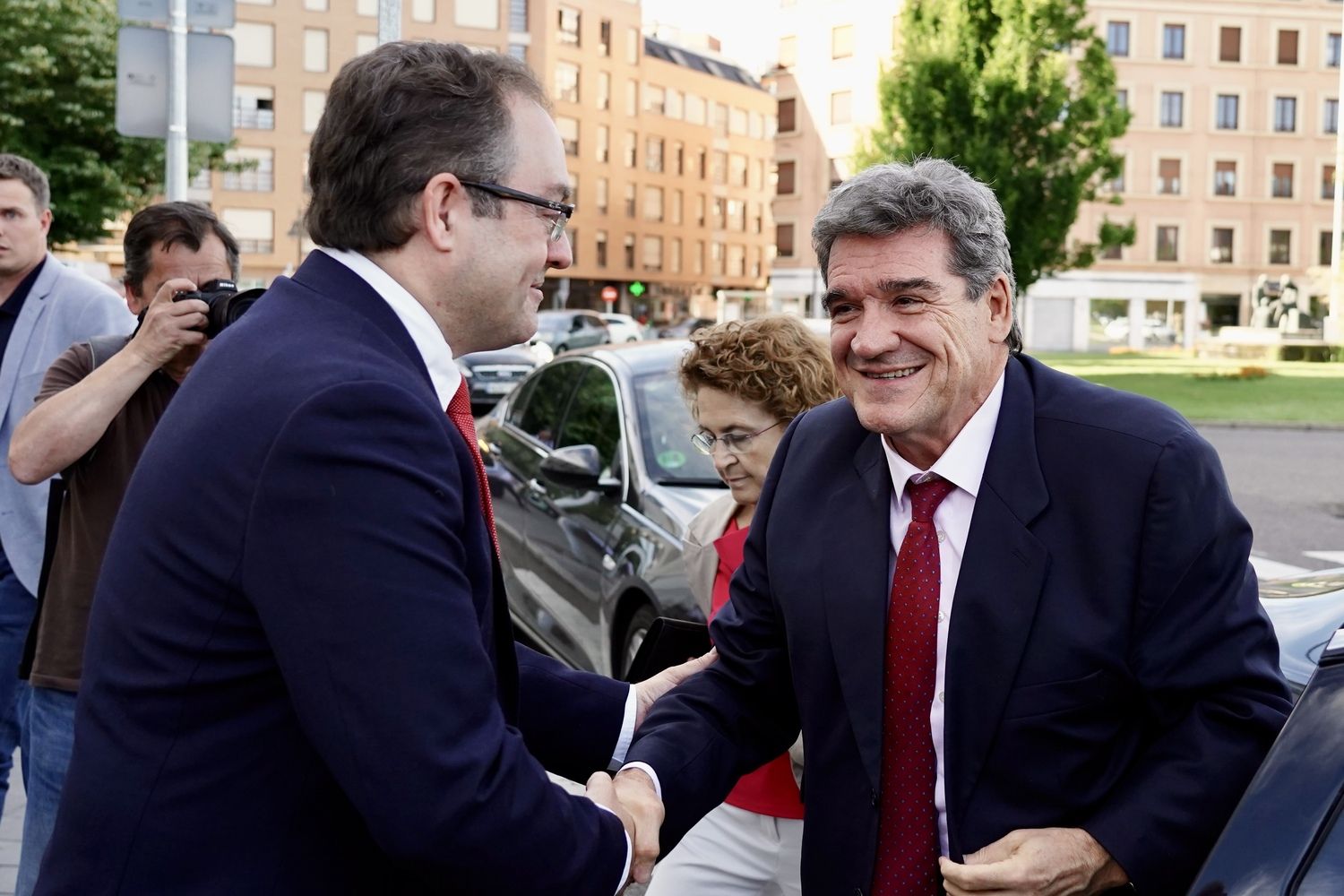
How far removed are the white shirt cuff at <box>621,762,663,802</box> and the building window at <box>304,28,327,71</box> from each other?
67501 millimetres

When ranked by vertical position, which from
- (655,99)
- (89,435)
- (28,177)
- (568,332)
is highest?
(655,99)

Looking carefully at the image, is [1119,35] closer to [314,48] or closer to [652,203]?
[652,203]

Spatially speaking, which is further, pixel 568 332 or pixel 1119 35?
pixel 1119 35

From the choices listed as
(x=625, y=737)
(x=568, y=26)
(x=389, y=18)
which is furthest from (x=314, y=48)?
(x=625, y=737)

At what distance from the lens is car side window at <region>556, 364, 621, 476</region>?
6.18 metres

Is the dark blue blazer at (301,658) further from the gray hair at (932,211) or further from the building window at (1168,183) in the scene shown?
the building window at (1168,183)

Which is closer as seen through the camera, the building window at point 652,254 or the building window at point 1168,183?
the building window at point 1168,183

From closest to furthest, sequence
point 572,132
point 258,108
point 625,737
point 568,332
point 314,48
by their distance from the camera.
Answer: point 625,737
point 568,332
point 258,108
point 314,48
point 572,132

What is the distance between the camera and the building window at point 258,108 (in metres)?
64.4

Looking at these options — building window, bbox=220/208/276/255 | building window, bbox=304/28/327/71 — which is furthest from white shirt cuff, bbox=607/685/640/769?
building window, bbox=304/28/327/71

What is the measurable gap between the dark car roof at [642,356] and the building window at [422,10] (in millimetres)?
64374

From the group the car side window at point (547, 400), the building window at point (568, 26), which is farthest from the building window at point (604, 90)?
the car side window at point (547, 400)

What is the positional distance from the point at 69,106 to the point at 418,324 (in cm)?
2628

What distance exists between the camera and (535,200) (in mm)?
2104
